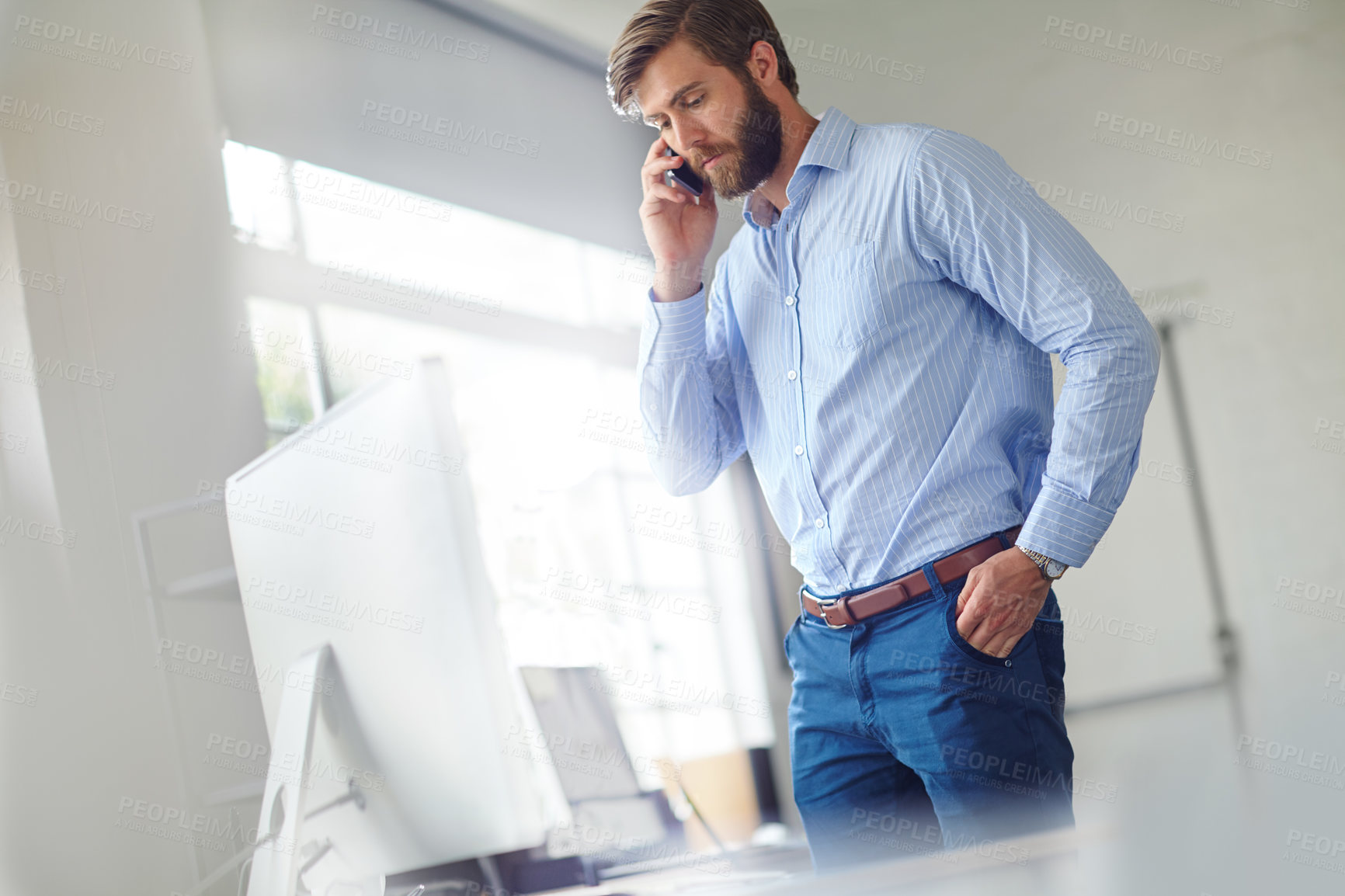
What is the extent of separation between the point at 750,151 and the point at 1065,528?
0.62 m

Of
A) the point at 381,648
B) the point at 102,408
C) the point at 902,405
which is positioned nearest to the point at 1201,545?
the point at 902,405

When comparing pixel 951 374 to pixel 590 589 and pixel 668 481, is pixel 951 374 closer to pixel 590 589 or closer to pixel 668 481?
pixel 668 481

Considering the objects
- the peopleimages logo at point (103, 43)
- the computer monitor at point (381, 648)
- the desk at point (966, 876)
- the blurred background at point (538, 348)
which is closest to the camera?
the desk at point (966, 876)

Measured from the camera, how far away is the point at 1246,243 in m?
2.92

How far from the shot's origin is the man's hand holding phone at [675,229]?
4.24 ft

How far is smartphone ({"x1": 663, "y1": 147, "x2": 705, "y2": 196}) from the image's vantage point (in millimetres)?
1294

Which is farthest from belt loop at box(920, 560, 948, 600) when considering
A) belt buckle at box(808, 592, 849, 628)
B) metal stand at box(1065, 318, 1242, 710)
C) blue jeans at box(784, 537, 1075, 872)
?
metal stand at box(1065, 318, 1242, 710)

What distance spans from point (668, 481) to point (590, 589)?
1806 millimetres

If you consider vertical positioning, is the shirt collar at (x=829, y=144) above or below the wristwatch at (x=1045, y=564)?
above

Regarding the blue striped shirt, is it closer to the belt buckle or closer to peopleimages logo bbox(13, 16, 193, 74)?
the belt buckle

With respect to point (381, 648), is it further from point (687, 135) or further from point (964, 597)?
point (687, 135)

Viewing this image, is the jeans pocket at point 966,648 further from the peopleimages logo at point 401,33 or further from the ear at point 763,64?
the peopleimages logo at point 401,33

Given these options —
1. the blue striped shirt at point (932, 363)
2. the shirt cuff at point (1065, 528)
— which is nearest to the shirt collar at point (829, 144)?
the blue striped shirt at point (932, 363)

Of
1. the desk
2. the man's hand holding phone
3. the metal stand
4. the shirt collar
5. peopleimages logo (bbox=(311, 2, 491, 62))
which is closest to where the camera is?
the desk
